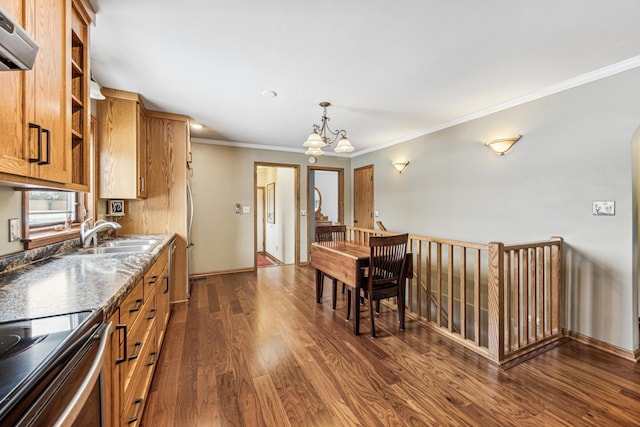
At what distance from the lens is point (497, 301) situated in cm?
208

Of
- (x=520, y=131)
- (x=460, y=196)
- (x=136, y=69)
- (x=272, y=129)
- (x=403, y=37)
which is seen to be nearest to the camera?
(x=403, y=37)

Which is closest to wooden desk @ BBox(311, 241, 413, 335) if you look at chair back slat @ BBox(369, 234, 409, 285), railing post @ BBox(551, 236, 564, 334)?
chair back slat @ BBox(369, 234, 409, 285)

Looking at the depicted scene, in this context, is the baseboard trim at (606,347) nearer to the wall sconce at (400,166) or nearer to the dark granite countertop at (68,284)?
the wall sconce at (400,166)

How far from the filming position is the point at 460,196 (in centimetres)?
359

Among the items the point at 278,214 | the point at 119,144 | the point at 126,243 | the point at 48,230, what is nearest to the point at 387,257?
the point at 126,243

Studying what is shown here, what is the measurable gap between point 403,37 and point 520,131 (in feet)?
6.52

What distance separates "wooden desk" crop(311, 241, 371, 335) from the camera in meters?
2.56

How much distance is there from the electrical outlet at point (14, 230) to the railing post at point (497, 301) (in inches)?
123

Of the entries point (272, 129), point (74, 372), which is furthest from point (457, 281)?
point (74, 372)

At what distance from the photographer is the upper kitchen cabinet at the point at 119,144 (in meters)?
2.67

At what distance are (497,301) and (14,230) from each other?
3.23m

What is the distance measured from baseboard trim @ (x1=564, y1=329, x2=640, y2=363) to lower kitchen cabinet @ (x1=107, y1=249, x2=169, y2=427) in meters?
3.54

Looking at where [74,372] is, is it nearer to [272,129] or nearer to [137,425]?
[137,425]

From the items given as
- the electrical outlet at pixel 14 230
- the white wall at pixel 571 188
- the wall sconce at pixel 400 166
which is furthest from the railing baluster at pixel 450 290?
the electrical outlet at pixel 14 230
